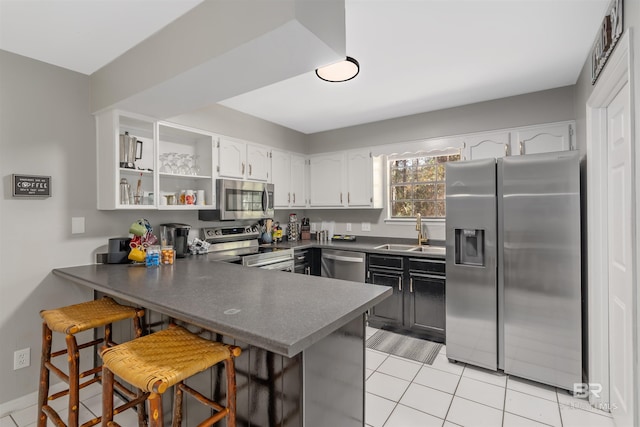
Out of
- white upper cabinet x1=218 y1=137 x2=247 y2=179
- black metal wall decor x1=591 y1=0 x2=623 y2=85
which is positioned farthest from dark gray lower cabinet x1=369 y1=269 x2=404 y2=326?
black metal wall decor x1=591 y1=0 x2=623 y2=85

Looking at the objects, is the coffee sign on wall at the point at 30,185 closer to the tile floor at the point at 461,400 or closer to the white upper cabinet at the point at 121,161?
the white upper cabinet at the point at 121,161

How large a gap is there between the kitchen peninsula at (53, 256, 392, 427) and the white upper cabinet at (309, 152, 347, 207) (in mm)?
2541

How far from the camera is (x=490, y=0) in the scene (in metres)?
1.75

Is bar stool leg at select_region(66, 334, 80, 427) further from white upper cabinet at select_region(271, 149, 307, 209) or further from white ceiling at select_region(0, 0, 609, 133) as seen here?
white upper cabinet at select_region(271, 149, 307, 209)

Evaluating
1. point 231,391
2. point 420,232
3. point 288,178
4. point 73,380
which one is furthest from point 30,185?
point 420,232

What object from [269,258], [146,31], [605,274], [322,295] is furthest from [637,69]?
[269,258]

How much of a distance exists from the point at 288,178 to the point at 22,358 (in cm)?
310

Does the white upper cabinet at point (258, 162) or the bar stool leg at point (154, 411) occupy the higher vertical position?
the white upper cabinet at point (258, 162)

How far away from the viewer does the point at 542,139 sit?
3047 mm

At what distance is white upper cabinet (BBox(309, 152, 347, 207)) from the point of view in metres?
4.33

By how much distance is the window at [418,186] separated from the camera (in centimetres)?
387

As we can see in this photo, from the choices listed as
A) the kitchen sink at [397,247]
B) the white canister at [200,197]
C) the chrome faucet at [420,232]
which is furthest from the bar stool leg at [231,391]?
the chrome faucet at [420,232]

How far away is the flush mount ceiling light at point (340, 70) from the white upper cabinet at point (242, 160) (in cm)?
142

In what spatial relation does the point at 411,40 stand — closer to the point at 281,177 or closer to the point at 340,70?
the point at 340,70
